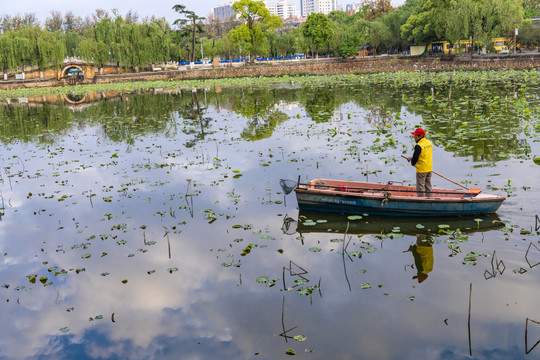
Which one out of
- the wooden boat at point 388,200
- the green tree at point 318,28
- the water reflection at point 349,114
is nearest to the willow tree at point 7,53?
the water reflection at point 349,114

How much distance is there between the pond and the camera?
251 inches

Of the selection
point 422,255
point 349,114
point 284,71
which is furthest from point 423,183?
point 284,71

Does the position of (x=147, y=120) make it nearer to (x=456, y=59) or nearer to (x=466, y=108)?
(x=466, y=108)

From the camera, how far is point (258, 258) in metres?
8.65

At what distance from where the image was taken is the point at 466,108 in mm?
23859

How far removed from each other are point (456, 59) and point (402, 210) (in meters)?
51.5

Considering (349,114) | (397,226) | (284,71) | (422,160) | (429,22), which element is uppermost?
(429,22)

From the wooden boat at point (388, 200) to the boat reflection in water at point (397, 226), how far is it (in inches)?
5.9

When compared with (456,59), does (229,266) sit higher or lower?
lower

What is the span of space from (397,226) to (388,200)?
0.56m

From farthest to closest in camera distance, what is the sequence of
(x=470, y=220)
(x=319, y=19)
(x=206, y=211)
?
(x=319, y=19)
(x=206, y=211)
(x=470, y=220)

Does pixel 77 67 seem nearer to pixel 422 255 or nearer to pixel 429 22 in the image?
pixel 429 22

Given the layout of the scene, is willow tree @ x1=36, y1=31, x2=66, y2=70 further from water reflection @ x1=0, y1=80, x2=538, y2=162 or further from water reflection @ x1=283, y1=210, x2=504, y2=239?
water reflection @ x1=283, y1=210, x2=504, y2=239

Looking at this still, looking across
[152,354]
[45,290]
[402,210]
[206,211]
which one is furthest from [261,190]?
[152,354]
